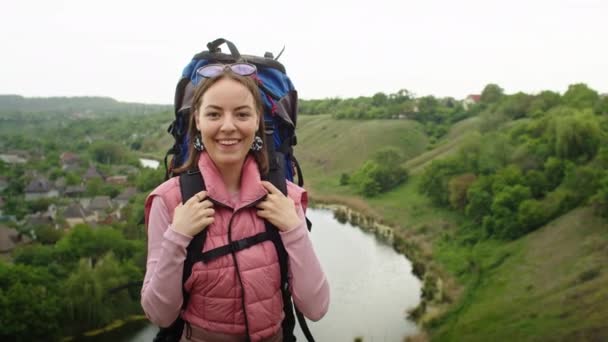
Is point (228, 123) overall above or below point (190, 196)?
above

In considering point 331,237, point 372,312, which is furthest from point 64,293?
point 331,237

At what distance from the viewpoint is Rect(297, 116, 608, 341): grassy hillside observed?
56.7ft

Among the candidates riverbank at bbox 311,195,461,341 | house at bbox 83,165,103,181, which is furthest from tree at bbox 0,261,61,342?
house at bbox 83,165,103,181

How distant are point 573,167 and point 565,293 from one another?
1288 cm

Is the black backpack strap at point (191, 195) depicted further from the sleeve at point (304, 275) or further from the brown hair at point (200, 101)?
the sleeve at point (304, 275)

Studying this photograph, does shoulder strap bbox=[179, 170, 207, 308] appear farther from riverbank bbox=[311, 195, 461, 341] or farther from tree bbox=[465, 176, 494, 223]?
tree bbox=[465, 176, 494, 223]

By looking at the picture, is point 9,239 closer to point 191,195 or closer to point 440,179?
point 440,179

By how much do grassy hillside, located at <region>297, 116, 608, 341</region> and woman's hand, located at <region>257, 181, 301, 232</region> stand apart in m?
16.1

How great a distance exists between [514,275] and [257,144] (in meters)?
23.2

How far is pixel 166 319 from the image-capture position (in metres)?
2.11

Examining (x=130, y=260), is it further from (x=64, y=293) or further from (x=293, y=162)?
(x=293, y=162)

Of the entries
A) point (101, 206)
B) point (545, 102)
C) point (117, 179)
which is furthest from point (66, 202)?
point (545, 102)

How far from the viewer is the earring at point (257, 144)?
231 cm

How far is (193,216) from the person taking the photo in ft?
6.61
